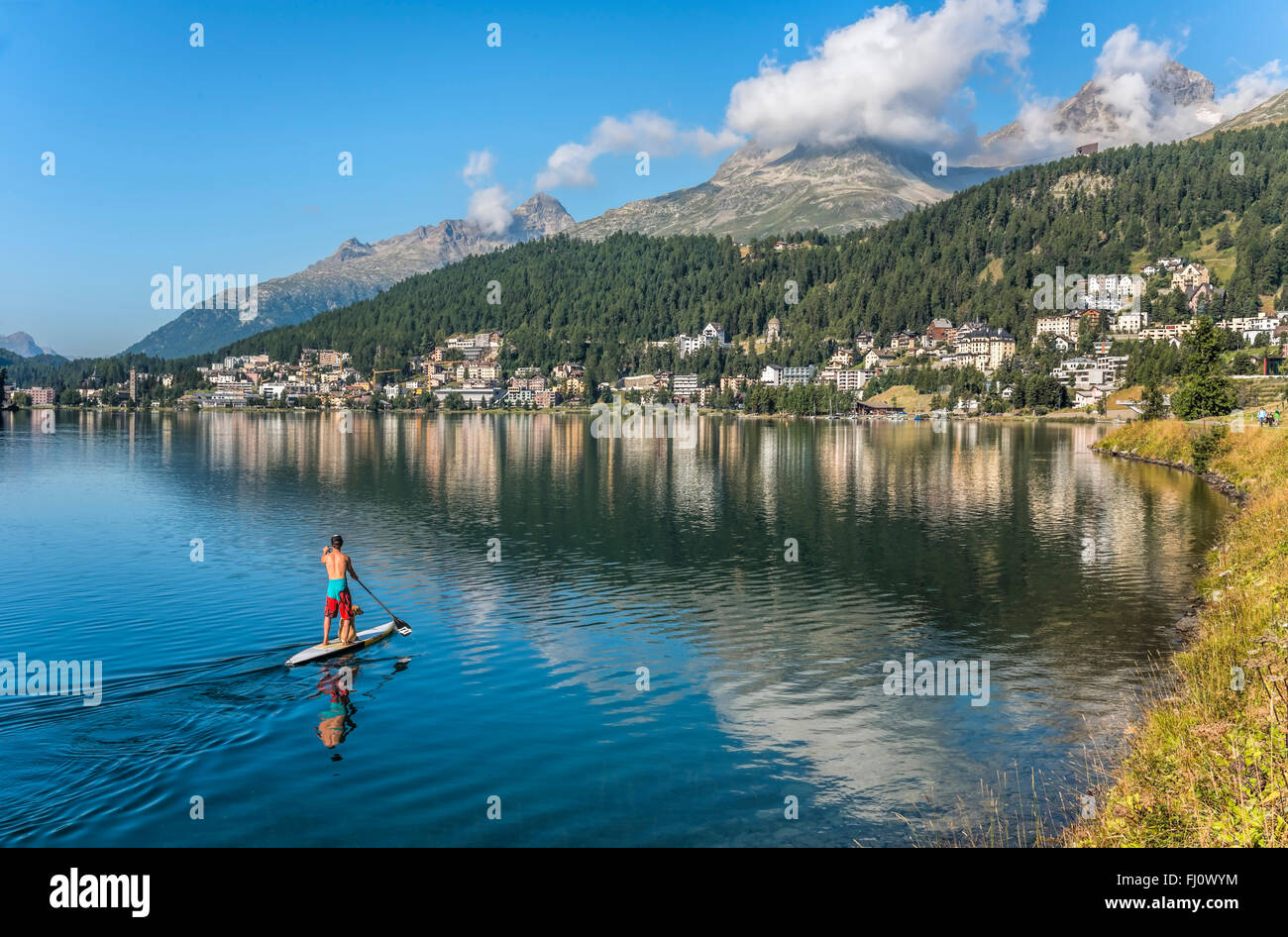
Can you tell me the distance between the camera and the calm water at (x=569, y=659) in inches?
727

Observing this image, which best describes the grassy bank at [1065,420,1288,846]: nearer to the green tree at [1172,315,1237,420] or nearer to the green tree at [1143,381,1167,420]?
the green tree at [1172,315,1237,420]

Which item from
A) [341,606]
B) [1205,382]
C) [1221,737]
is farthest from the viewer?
[1205,382]

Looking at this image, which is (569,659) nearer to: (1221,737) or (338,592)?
(338,592)

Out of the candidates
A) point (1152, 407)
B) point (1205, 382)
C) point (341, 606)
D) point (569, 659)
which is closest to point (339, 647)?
point (341, 606)

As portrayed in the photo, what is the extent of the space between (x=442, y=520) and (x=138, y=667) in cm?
3232

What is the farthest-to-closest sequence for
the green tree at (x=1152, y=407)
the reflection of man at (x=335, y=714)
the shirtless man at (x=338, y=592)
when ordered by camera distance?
the green tree at (x=1152, y=407) → the shirtless man at (x=338, y=592) → the reflection of man at (x=335, y=714)

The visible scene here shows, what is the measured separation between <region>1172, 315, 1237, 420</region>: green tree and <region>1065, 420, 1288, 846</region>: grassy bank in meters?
88.1

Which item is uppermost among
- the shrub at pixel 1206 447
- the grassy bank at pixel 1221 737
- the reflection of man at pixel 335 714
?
the shrub at pixel 1206 447

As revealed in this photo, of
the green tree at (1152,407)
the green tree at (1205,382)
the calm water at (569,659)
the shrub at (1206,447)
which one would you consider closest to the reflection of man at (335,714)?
the calm water at (569,659)

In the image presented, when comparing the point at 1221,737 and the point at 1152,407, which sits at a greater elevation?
the point at 1152,407

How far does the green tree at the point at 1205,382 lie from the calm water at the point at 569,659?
172 ft

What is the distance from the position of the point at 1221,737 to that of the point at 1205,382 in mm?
113010

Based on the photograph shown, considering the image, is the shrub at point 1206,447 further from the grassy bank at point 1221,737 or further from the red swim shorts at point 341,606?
the red swim shorts at point 341,606

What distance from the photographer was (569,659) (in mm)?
28969
